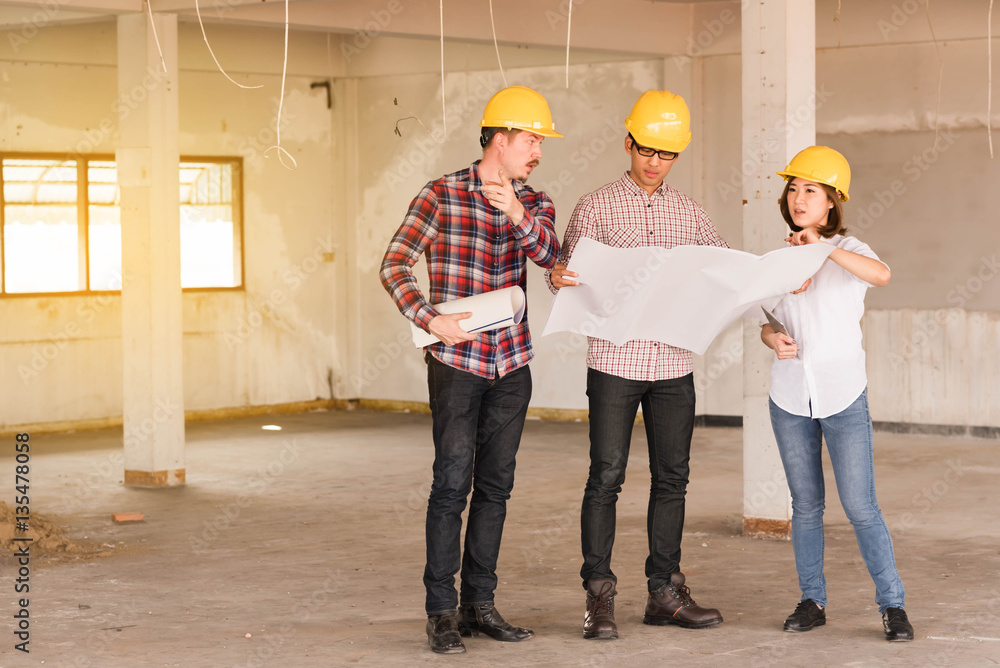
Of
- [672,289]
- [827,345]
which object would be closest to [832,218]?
[827,345]

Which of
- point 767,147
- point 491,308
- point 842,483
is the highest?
point 767,147

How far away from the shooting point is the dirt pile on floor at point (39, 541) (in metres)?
5.24

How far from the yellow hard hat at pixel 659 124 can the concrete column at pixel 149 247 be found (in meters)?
4.04

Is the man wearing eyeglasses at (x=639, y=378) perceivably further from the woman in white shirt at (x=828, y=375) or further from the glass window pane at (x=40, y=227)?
the glass window pane at (x=40, y=227)

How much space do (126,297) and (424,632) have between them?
3.96 meters

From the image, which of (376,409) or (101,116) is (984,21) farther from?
(101,116)

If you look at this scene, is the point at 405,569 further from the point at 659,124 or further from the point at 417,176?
the point at 417,176

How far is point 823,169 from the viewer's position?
3.69 meters

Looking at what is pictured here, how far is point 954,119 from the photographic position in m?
8.69

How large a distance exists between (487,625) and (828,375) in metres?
1.31

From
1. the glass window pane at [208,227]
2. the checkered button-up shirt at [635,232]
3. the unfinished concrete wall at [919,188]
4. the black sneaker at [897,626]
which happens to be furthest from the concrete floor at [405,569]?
the glass window pane at [208,227]

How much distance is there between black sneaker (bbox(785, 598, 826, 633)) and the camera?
3908 mm

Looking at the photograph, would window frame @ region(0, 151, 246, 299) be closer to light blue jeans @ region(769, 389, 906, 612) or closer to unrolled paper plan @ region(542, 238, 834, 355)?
unrolled paper plan @ region(542, 238, 834, 355)

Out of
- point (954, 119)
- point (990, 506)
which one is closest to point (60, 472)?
point (990, 506)
